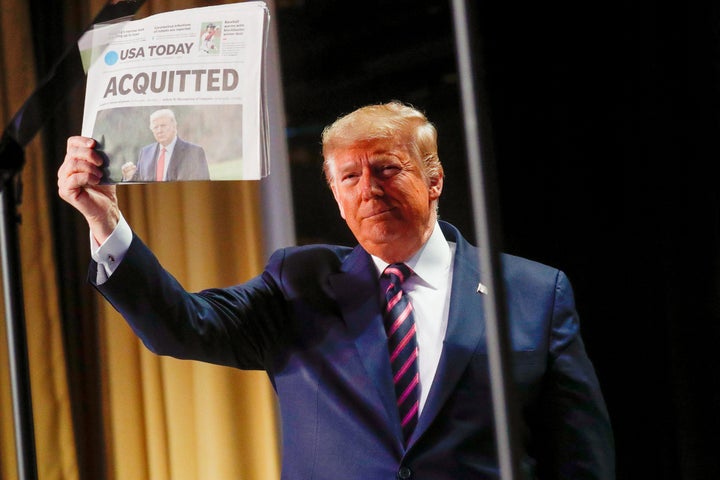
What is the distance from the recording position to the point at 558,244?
3.18ft

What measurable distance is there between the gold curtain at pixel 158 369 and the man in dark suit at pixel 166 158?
0.28 m

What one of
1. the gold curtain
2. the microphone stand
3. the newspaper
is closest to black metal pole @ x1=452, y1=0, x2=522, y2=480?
the newspaper

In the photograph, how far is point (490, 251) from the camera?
0.54 meters

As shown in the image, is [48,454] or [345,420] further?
[48,454]

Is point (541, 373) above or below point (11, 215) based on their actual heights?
below

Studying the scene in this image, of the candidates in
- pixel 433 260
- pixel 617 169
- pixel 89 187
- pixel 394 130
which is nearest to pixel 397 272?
pixel 433 260

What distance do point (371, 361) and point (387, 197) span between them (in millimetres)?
208

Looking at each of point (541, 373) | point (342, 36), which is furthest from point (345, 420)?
point (342, 36)

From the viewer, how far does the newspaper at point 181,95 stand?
2.96ft

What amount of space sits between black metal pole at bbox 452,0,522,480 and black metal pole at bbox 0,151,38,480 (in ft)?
Answer: 2.05

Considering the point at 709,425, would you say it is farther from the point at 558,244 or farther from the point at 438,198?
the point at 438,198

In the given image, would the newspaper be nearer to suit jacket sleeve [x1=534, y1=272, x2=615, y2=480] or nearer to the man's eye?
the man's eye

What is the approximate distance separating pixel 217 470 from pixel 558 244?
2.08 ft

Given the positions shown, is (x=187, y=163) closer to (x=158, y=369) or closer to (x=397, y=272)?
(x=397, y=272)
